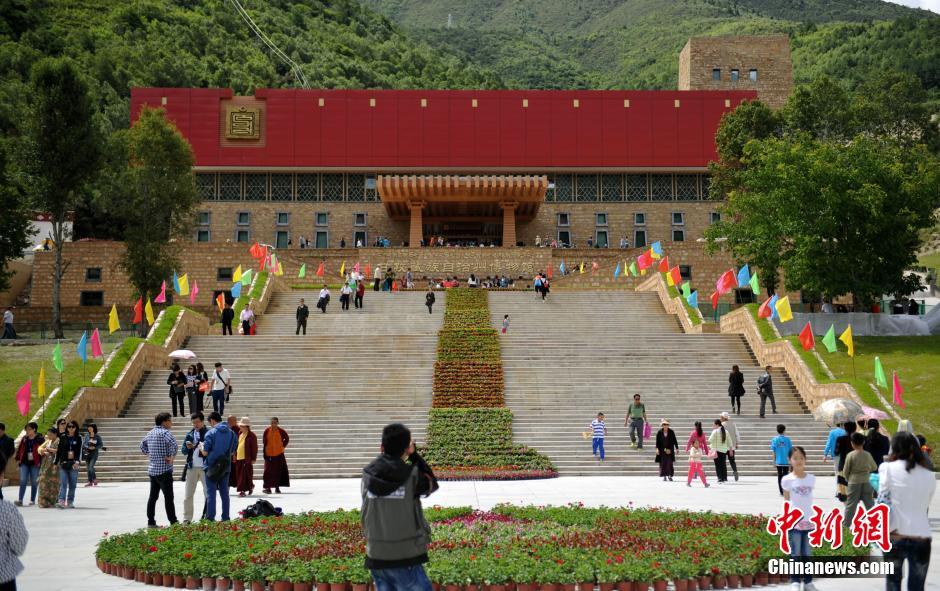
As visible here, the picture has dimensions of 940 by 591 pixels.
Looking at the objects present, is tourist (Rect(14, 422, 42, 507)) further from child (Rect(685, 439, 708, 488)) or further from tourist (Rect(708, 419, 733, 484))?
tourist (Rect(708, 419, 733, 484))

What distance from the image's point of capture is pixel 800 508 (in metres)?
9.34

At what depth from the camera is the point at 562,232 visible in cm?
6025

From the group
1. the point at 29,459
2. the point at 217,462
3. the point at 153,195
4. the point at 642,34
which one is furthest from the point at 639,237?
the point at 642,34

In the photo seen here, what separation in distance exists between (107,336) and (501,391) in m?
16.3

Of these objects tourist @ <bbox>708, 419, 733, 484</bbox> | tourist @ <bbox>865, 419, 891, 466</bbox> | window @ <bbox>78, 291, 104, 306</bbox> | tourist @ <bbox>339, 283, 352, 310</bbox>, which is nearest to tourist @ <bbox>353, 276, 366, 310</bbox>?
tourist @ <bbox>339, 283, 352, 310</bbox>

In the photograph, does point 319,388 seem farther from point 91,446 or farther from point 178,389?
point 91,446

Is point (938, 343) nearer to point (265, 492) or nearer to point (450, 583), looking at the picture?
point (265, 492)

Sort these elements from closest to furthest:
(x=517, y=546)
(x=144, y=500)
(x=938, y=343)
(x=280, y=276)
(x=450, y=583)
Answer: (x=450, y=583)
(x=517, y=546)
(x=144, y=500)
(x=938, y=343)
(x=280, y=276)

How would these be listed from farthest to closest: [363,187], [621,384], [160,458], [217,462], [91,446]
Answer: [363,187] < [621,384] < [91,446] < [217,462] < [160,458]

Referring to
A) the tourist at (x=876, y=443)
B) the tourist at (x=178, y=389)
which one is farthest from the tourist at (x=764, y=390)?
the tourist at (x=178, y=389)

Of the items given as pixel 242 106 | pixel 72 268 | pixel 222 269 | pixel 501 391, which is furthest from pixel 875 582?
pixel 242 106

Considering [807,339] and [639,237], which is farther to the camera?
[639,237]

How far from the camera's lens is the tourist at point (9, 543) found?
672 cm

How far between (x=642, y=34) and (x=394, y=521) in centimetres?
14561
